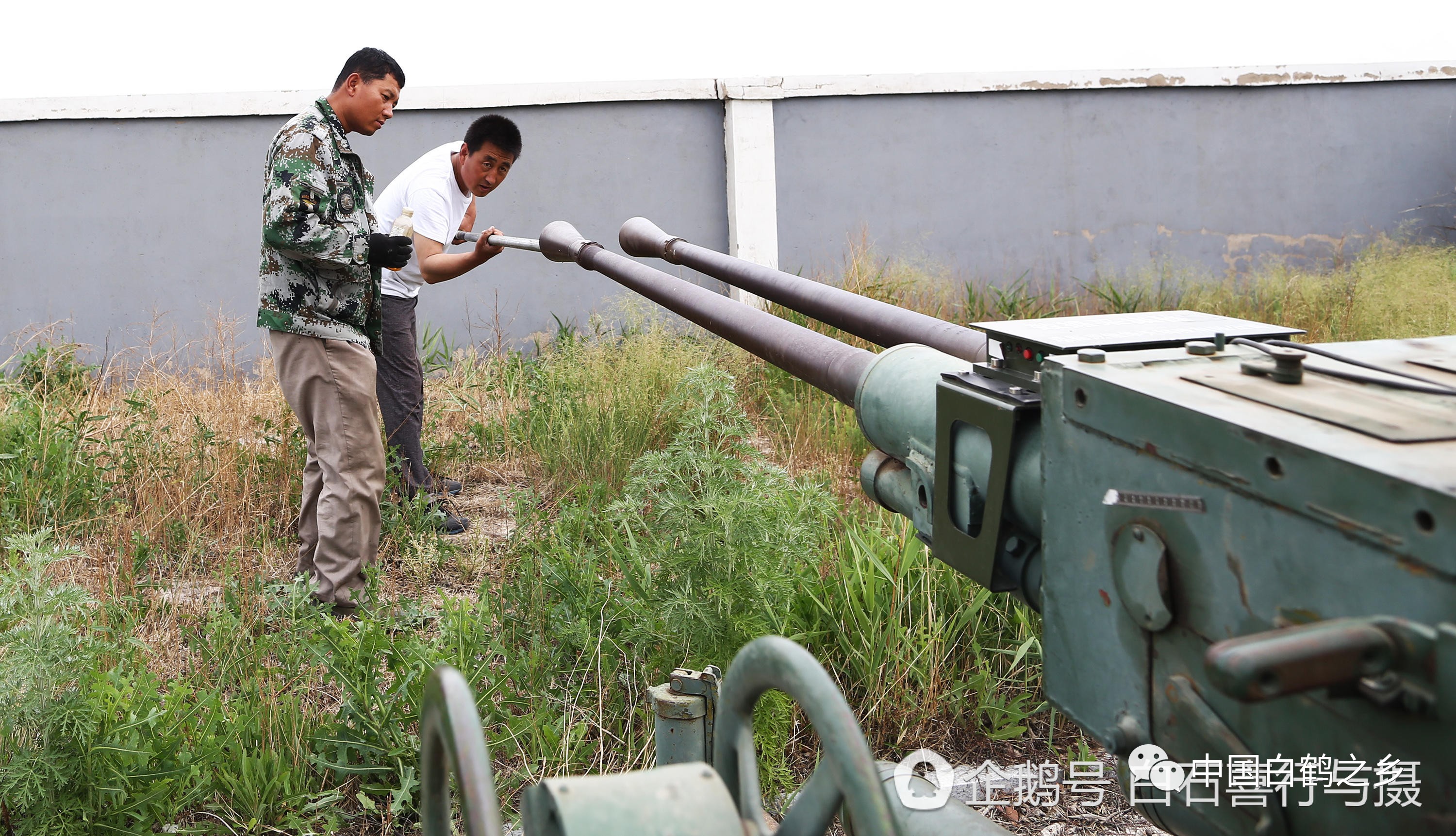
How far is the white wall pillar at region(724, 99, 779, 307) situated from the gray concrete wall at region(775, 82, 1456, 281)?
0.45ft

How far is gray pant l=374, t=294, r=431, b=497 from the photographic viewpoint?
4.30 metres

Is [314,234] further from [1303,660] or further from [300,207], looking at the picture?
[1303,660]

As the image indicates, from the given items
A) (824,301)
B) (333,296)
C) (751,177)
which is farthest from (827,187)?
(824,301)

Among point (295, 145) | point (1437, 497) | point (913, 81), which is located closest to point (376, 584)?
point (295, 145)

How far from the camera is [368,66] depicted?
3322 mm

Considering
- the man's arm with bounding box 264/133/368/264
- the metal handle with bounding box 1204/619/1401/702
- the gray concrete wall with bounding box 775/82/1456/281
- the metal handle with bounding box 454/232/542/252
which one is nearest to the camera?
the metal handle with bounding box 1204/619/1401/702

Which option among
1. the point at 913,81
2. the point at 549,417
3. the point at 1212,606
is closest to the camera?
the point at 1212,606

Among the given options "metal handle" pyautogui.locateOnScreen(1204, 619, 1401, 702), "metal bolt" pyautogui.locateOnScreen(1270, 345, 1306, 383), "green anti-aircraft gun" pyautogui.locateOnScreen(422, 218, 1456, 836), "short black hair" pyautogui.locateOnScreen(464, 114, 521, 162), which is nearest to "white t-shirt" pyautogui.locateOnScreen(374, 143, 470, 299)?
"short black hair" pyautogui.locateOnScreen(464, 114, 521, 162)

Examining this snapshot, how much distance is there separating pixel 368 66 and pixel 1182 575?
3.04 metres

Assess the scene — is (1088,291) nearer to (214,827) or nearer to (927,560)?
(927,560)

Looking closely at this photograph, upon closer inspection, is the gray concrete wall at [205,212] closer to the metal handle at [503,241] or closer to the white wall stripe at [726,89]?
the white wall stripe at [726,89]

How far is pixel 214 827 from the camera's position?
2.23 m

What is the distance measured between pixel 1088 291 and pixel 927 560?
5.84 meters

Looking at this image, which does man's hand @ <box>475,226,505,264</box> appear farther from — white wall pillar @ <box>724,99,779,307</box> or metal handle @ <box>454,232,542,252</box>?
white wall pillar @ <box>724,99,779,307</box>
